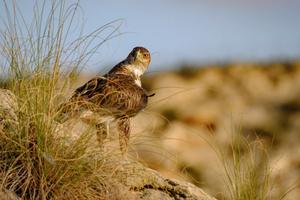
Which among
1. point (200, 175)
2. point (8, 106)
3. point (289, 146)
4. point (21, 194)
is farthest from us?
point (289, 146)

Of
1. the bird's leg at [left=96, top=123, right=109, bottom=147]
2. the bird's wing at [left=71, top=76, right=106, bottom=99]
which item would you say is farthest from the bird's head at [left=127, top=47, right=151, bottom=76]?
the bird's leg at [left=96, top=123, right=109, bottom=147]

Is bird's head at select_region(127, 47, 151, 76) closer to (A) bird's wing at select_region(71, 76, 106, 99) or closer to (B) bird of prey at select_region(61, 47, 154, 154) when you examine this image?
(B) bird of prey at select_region(61, 47, 154, 154)

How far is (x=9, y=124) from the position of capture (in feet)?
24.7

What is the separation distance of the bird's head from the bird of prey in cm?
14

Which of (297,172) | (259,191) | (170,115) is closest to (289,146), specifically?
(297,172)

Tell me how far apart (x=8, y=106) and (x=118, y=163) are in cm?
101

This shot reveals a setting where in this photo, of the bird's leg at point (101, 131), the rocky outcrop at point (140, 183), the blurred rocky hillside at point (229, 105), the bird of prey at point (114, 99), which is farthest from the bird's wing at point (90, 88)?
the blurred rocky hillside at point (229, 105)

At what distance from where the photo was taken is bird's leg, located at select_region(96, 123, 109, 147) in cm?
771

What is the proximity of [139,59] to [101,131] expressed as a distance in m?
2.16

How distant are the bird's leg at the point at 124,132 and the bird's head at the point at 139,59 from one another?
1.11 metres

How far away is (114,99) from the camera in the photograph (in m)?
8.60

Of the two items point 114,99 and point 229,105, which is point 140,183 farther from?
point 229,105

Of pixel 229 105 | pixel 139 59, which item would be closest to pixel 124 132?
pixel 139 59

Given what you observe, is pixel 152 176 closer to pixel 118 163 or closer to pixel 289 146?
pixel 118 163
